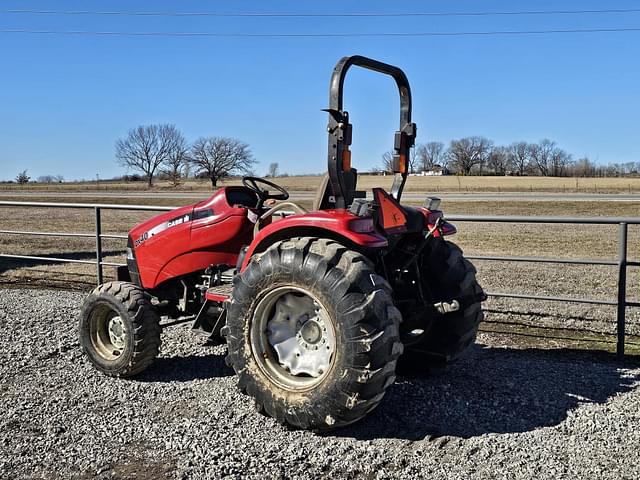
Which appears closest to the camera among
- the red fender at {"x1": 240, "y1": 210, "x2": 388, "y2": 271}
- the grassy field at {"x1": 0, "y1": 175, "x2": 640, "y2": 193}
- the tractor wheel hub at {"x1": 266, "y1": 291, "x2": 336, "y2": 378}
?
the red fender at {"x1": 240, "y1": 210, "x2": 388, "y2": 271}

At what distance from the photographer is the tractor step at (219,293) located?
4.51 metres

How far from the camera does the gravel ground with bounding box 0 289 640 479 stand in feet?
11.1

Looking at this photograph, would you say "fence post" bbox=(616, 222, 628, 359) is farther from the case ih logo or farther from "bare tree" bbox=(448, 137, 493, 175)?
"bare tree" bbox=(448, 137, 493, 175)

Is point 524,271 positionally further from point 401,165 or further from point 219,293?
point 219,293

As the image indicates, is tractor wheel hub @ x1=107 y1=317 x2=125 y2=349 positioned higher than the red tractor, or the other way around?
the red tractor

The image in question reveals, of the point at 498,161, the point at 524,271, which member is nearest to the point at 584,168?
the point at 498,161

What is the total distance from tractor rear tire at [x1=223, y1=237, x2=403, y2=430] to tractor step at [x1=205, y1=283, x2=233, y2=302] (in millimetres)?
492

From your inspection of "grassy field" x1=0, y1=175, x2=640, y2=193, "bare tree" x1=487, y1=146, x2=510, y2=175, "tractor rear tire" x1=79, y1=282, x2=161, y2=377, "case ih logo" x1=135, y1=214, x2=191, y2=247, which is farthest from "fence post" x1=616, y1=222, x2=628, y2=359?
"bare tree" x1=487, y1=146, x2=510, y2=175

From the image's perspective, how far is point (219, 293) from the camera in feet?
14.9

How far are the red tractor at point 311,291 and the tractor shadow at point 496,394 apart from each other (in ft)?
0.95

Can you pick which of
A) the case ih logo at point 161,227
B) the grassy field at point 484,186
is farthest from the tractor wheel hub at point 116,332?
the grassy field at point 484,186

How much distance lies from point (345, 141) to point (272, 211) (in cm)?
97

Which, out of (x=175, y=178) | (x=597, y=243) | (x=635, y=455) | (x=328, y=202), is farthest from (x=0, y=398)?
(x=175, y=178)

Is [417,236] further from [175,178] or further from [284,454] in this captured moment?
[175,178]
